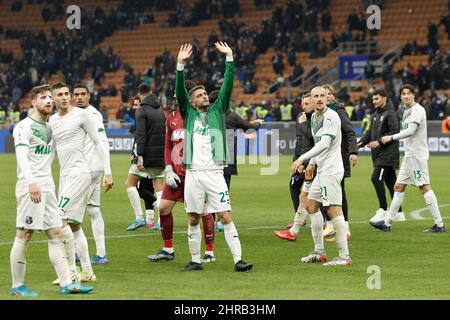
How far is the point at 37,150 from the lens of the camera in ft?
33.3

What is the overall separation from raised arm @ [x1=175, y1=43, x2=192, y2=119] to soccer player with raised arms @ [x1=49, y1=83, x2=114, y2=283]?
1.12 metres

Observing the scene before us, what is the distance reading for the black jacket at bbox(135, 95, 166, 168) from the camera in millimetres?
15630

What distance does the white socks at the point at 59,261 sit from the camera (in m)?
10.1

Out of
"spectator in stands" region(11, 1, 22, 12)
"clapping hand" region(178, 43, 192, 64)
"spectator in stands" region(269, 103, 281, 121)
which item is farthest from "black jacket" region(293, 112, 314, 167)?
"spectator in stands" region(11, 1, 22, 12)

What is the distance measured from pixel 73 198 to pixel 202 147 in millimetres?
1661

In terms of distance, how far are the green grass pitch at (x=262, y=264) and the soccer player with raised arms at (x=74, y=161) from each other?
526 millimetres

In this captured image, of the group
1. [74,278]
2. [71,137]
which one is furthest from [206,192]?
[74,278]

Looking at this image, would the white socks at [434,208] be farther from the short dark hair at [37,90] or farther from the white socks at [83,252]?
the short dark hair at [37,90]

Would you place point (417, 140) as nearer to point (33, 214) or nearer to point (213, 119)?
point (213, 119)

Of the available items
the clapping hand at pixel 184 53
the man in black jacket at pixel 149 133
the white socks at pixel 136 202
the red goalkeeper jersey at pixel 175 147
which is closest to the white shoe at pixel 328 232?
the man in black jacket at pixel 149 133

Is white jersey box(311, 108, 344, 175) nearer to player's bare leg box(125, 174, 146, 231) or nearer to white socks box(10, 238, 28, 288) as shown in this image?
white socks box(10, 238, 28, 288)

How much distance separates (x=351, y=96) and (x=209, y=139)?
34.1m

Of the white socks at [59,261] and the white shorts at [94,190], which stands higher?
the white shorts at [94,190]

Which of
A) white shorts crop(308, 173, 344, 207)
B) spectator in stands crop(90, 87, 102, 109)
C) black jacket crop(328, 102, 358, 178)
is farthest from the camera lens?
spectator in stands crop(90, 87, 102, 109)
